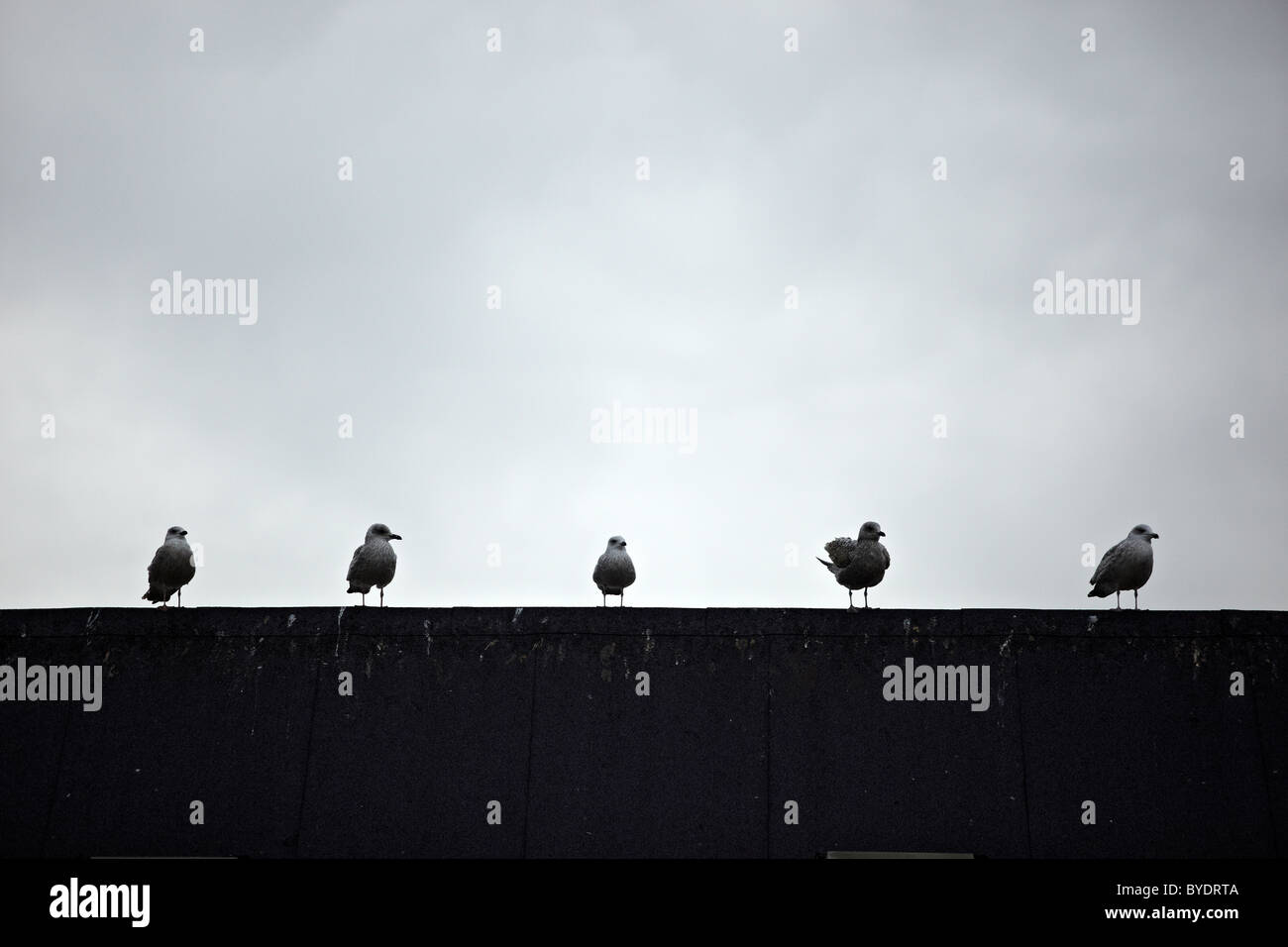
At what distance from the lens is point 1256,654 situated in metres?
9.93

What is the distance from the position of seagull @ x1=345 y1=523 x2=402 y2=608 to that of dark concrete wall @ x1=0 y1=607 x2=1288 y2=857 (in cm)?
239

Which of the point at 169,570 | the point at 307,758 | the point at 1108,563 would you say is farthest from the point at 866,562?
the point at 169,570

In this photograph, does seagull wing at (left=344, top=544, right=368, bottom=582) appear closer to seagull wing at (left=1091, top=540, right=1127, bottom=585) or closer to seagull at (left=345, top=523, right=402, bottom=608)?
seagull at (left=345, top=523, right=402, bottom=608)

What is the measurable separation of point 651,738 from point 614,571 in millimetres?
4653

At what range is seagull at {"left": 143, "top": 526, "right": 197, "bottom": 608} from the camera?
1303cm

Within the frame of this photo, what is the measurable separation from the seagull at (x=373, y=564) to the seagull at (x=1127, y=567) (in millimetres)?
6921

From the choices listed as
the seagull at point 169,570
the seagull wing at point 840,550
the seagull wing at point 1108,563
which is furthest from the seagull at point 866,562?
the seagull at point 169,570

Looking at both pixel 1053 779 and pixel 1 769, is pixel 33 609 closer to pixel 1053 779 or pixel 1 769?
pixel 1 769

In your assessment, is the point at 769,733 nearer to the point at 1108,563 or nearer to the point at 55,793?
the point at 1108,563

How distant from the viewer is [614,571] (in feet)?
47.4

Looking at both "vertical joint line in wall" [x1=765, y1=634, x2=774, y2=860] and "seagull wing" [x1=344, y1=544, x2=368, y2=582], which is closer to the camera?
"vertical joint line in wall" [x1=765, y1=634, x2=774, y2=860]

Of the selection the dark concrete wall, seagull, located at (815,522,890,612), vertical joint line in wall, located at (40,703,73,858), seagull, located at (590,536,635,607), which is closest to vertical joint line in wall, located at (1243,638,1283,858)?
the dark concrete wall

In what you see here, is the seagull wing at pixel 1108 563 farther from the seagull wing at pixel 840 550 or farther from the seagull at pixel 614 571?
the seagull at pixel 614 571
